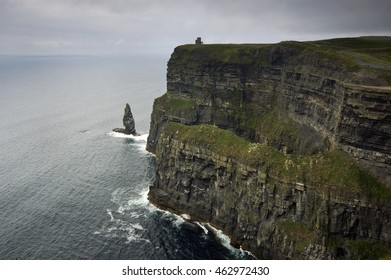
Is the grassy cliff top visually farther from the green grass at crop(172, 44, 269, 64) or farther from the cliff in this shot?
the green grass at crop(172, 44, 269, 64)

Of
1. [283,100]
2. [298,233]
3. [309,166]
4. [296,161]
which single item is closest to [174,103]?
[283,100]

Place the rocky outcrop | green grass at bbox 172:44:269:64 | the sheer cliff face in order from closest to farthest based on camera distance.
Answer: the rocky outcrop
the sheer cliff face
green grass at bbox 172:44:269:64

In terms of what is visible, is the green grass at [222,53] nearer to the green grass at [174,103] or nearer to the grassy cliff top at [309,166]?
the green grass at [174,103]

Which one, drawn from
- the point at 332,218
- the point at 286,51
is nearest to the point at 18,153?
the point at 286,51

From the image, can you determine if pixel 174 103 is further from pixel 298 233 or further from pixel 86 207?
pixel 298 233

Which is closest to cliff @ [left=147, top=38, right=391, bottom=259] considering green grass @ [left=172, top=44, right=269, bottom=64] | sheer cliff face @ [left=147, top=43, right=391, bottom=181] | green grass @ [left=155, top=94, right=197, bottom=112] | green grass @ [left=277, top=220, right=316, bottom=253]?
green grass @ [left=277, top=220, right=316, bottom=253]

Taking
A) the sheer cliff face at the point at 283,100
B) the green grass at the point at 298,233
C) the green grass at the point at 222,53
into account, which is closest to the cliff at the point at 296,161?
the green grass at the point at 298,233

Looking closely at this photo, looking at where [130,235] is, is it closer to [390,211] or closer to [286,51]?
[390,211]

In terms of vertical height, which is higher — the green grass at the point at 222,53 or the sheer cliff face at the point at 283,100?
the green grass at the point at 222,53
